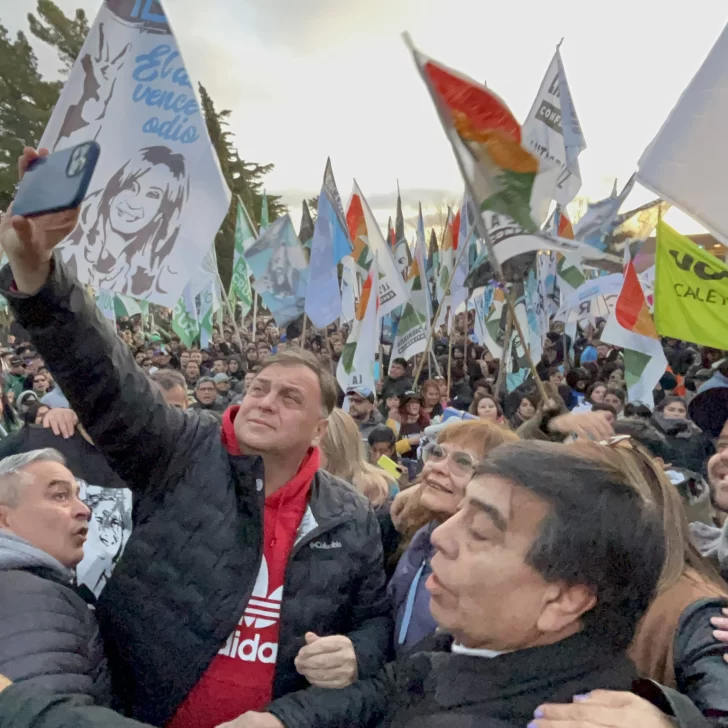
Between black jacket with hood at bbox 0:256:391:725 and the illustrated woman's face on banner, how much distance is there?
1376mm

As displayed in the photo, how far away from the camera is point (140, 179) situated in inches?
108

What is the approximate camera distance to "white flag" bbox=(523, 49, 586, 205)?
7.25 meters

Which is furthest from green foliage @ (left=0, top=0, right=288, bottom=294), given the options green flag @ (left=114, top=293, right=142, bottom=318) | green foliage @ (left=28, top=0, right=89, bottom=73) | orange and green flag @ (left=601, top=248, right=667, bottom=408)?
orange and green flag @ (left=601, top=248, right=667, bottom=408)

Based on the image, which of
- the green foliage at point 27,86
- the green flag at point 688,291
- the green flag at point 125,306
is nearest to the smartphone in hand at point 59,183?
the green flag at point 688,291

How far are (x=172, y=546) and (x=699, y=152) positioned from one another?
5.86ft

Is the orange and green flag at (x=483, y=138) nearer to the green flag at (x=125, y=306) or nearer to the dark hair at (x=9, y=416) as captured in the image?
the dark hair at (x=9, y=416)

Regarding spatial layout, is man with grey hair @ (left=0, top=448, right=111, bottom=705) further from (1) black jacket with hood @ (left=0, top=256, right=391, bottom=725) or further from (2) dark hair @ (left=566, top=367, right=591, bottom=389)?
(2) dark hair @ (left=566, top=367, right=591, bottom=389)

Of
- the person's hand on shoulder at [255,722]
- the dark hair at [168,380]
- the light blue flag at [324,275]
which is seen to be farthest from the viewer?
the light blue flag at [324,275]

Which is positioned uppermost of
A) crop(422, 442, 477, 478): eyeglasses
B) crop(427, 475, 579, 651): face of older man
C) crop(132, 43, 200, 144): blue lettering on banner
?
crop(132, 43, 200, 144): blue lettering on banner

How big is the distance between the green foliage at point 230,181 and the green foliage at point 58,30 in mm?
7056

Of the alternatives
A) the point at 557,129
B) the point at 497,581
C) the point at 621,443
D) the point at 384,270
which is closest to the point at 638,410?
the point at 384,270

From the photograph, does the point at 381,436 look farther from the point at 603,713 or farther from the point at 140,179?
the point at 603,713

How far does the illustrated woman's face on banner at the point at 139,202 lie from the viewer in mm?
2717

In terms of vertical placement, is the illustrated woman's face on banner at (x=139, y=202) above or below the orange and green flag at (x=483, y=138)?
below
